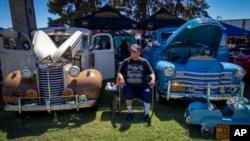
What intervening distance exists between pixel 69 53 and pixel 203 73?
10.8 ft

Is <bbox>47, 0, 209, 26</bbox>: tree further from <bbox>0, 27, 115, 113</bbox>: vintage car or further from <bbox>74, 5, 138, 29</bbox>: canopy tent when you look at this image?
<bbox>0, 27, 115, 113</bbox>: vintage car

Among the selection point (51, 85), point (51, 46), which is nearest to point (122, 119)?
point (51, 85)

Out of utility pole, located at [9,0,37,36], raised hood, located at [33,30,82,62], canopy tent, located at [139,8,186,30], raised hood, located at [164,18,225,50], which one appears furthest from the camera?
canopy tent, located at [139,8,186,30]

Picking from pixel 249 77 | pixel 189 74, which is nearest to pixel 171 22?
pixel 249 77

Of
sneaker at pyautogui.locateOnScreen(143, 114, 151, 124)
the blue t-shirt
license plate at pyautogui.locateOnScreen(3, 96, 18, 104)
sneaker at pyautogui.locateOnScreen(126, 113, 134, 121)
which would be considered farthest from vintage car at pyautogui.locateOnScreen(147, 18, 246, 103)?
license plate at pyautogui.locateOnScreen(3, 96, 18, 104)

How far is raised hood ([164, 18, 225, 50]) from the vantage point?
540cm

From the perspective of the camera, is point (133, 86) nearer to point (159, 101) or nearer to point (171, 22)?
point (159, 101)

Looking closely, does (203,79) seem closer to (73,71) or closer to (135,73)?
(135,73)

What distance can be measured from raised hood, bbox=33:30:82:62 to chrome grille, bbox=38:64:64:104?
281mm

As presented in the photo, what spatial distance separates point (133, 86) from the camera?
191 inches

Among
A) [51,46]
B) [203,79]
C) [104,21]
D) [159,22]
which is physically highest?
[104,21]

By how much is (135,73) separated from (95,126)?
4.52 feet

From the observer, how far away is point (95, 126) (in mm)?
4570

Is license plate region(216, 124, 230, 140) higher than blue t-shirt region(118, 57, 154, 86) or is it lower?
lower
